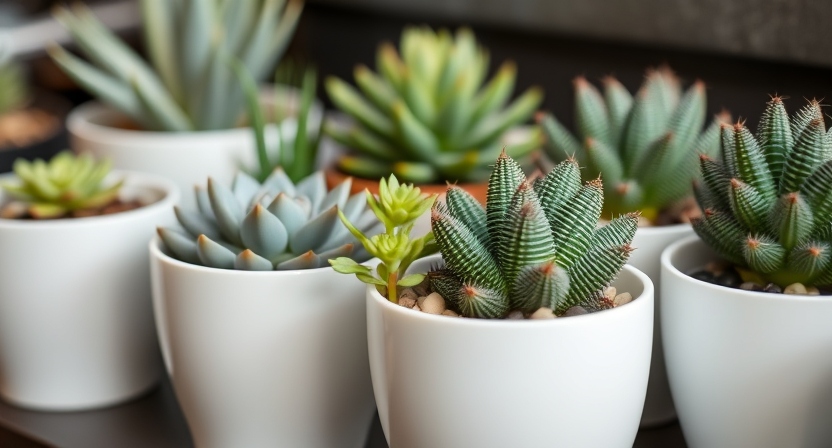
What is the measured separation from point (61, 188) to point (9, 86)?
60 cm

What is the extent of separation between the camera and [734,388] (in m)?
0.60

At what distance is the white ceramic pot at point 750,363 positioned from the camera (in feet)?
1.88

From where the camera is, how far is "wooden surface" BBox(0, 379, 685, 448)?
28.6 inches

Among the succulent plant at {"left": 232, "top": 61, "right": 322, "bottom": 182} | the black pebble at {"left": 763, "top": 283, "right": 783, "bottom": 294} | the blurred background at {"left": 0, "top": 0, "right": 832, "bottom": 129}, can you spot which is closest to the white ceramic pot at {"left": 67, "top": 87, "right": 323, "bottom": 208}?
the succulent plant at {"left": 232, "top": 61, "right": 322, "bottom": 182}

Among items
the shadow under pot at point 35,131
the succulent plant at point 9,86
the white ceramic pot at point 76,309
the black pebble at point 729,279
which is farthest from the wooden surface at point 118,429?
the succulent plant at point 9,86

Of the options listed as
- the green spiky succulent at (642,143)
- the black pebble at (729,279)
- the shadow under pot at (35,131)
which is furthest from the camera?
the shadow under pot at (35,131)

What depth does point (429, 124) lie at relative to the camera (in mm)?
859

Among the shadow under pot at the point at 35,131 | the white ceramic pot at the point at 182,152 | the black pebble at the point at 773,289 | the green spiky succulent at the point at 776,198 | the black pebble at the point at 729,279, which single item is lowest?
the shadow under pot at the point at 35,131

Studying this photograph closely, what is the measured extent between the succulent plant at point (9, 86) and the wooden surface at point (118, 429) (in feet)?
2.10

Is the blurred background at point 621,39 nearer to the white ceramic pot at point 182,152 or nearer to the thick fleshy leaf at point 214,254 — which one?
the white ceramic pot at point 182,152

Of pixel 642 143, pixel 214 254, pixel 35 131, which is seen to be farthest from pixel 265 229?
pixel 35 131

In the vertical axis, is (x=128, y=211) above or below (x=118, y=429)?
above

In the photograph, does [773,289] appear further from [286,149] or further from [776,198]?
[286,149]

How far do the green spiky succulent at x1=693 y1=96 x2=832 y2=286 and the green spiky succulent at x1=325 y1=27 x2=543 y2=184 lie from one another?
0.80 ft
